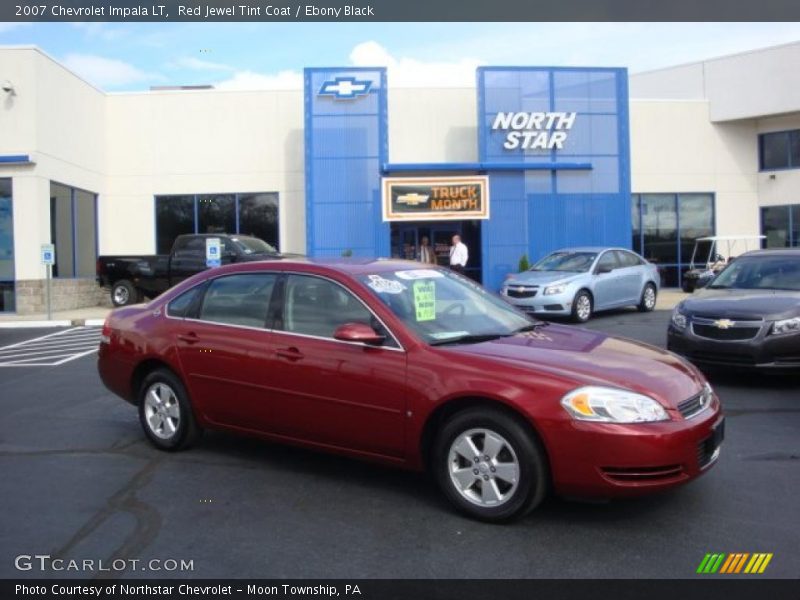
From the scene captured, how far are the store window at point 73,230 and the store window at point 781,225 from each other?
22335 mm

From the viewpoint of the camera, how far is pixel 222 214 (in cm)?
2469

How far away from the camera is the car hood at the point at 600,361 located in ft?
14.5

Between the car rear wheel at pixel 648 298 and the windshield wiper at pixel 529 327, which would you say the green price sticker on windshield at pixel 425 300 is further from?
the car rear wheel at pixel 648 298

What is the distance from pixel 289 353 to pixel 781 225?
84.6 ft

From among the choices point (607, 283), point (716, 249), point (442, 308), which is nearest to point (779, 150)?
point (716, 249)

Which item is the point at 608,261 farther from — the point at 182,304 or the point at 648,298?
A: the point at 182,304

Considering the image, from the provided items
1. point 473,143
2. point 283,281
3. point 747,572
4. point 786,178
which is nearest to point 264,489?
point 283,281

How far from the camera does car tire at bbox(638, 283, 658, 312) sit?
675 inches

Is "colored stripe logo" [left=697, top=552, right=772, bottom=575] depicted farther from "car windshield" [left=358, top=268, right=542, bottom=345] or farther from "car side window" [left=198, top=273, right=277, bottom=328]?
"car side window" [left=198, top=273, right=277, bottom=328]

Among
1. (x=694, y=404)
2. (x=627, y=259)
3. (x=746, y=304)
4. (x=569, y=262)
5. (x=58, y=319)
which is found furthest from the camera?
(x=58, y=319)

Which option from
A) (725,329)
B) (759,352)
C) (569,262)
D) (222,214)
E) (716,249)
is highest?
(222,214)

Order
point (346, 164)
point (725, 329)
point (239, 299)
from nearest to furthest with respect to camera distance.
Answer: point (239, 299) → point (725, 329) → point (346, 164)

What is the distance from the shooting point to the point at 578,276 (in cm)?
1516
